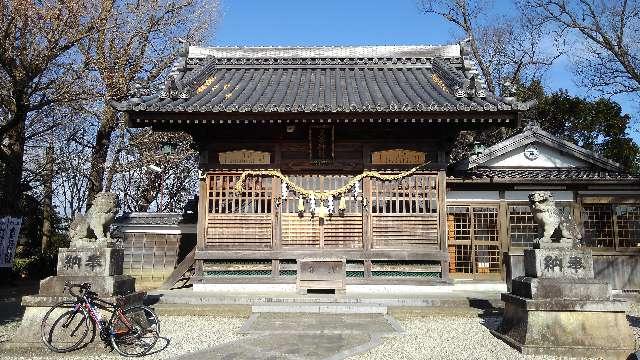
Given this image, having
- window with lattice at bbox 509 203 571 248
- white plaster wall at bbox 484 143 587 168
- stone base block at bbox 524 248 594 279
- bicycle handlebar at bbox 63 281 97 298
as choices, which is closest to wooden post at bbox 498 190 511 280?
window with lattice at bbox 509 203 571 248

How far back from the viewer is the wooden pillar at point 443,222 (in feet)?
44.2

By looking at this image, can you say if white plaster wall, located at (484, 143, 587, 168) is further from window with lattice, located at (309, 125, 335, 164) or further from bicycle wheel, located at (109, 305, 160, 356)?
bicycle wheel, located at (109, 305, 160, 356)

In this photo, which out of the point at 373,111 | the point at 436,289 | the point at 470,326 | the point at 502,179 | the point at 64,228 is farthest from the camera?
the point at 64,228

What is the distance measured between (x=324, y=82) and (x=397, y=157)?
13.6 ft

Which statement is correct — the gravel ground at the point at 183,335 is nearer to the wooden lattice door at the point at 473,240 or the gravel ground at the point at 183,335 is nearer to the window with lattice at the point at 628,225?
the wooden lattice door at the point at 473,240

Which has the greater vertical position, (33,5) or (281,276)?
(33,5)

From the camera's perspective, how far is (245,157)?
14102mm

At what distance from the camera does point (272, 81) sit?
16625 mm

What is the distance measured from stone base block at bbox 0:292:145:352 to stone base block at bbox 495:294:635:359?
7193 mm

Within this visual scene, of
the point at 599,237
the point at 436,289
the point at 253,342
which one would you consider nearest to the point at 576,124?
the point at 599,237

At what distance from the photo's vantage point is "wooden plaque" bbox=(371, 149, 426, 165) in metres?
14.0

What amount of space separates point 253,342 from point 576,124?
1136 inches

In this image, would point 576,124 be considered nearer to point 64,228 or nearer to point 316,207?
point 316,207

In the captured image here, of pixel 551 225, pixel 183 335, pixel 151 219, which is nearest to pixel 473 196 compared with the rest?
pixel 551 225
